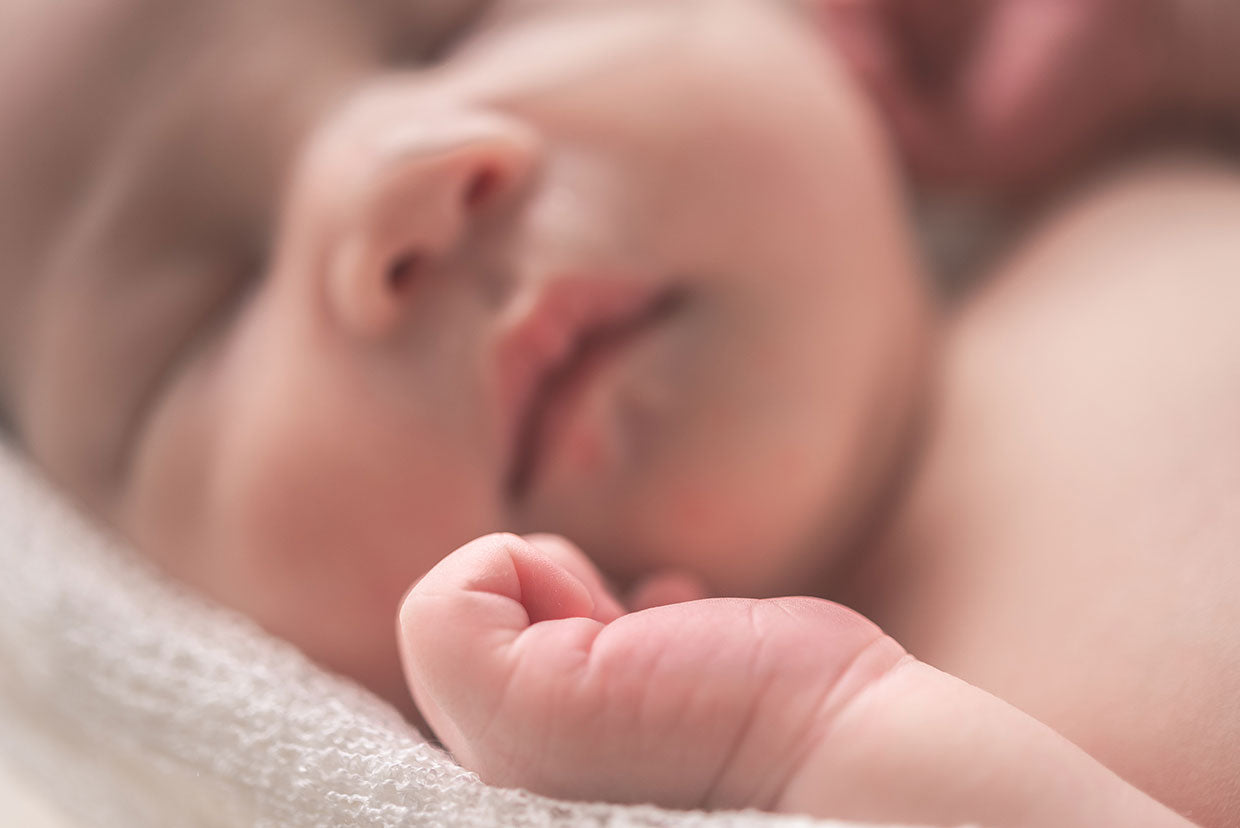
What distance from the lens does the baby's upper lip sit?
0.44 meters

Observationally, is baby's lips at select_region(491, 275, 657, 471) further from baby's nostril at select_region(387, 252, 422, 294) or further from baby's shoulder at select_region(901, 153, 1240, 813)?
baby's shoulder at select_region(901, 153, 1240, 813)

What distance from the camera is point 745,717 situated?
0.85 feet

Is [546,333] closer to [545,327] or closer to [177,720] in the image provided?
[545,327]

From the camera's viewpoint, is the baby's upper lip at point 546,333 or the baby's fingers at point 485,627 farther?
the baby's upper lip at point 546,333

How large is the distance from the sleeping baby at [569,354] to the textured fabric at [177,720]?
0.08 feet

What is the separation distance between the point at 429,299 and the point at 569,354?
2.4 inches

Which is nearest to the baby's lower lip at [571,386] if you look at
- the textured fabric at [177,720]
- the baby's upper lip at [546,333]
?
the baby's upper lip at [546,333]

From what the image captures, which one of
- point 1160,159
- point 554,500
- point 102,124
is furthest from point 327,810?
point 1160,159

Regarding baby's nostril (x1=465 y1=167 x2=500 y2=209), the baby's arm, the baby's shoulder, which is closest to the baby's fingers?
the baby's arm

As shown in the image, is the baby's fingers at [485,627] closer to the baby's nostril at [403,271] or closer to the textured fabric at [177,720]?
the textured fabric at [177,720]

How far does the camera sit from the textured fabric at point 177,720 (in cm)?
32

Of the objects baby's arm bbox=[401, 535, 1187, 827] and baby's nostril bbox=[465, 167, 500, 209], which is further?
baby's nostril bbox=[465, 167, 500, 209]

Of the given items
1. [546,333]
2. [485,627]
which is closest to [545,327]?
[546,333]

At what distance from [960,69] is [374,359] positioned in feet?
1.74
